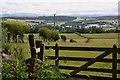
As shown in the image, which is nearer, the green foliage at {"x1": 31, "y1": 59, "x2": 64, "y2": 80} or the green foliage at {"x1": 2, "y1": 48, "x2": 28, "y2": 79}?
the green foliage at {"x1": 2, "y1": 48, "x2": 28, "y2": 79}

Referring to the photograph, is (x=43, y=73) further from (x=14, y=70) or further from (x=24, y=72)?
(x=14, y=70)

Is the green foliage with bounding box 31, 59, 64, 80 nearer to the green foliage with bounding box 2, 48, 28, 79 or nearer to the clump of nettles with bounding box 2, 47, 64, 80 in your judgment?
the clump of nettles with bounding box 2, 47, 64, 80

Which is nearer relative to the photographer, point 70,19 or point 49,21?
point 49,21

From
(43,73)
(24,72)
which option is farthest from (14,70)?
(43,73)

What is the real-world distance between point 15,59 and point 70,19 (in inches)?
372

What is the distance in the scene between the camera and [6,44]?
32.4 feet

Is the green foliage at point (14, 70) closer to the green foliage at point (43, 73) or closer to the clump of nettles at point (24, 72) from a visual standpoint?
the clump of nettles at point (24, 72)

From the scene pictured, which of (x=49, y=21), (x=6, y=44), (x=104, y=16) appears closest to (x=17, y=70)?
(x=6, y=44)

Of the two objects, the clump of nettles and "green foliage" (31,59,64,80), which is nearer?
the clump of nettles

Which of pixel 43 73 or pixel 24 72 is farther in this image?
pixel 43 73

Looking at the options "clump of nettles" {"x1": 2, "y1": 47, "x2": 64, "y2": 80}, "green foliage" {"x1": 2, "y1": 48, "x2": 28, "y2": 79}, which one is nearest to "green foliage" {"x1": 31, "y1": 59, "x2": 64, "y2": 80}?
"clump of nettles" {"x1": 2, "y1": 47, "x2": 64, "y2": 80}

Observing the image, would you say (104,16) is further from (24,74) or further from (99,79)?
(24,74)

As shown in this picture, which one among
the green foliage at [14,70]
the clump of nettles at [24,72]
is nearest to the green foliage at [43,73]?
the clump of nettles at [24,72]

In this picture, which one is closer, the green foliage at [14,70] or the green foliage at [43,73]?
the green foliage at [14,70]
